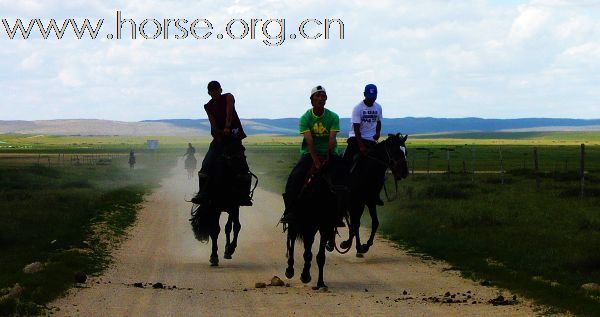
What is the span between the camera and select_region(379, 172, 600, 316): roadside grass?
1378 cm

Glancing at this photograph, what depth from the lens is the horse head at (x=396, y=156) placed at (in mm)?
16859

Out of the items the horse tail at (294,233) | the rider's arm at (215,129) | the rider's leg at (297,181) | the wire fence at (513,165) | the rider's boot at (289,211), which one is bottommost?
the wire fence at (513,165)

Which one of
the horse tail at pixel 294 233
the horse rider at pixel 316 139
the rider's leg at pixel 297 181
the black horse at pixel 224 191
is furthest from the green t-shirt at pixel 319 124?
the black horse at pixel 224 191

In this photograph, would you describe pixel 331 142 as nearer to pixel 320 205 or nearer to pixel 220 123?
pixel 320 205

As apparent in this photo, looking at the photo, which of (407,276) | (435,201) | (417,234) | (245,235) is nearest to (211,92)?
(407,276)

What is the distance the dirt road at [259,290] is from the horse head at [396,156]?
158cm

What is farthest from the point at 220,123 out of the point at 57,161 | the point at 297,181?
the point at 57,161

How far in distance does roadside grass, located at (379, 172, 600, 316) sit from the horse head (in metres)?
1.75

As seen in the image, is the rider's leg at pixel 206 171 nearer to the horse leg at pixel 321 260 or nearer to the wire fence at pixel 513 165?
the horse leg at pixel 321 260

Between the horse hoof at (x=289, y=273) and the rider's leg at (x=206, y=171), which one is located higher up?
the rider's leg at (x=206, y=171)

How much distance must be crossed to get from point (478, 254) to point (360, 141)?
3.27 metres

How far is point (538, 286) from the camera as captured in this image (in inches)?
522

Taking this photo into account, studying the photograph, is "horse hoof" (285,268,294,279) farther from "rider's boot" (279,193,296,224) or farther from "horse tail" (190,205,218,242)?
"horse tail" (190,205,218,242)

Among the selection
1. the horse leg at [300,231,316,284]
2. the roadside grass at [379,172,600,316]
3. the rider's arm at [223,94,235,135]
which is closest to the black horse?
the rider's arm at [223,94,235,135]
